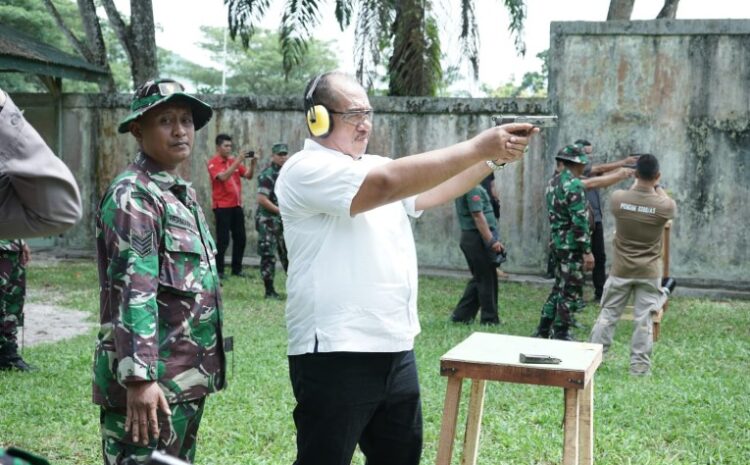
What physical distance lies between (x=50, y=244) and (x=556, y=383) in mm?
14558

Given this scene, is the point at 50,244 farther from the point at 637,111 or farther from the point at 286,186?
the point at 286,186

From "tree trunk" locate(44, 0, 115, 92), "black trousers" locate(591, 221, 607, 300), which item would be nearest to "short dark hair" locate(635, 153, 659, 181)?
"black trousers" locate(591, 221, 607, 300)

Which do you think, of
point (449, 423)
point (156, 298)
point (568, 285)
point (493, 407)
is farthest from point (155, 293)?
point (568, 285)

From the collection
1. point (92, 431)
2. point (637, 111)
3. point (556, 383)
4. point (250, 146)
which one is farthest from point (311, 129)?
point (250, 146)

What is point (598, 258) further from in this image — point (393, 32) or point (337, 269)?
point (337, 269)

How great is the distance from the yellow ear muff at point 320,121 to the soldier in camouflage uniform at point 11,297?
4.50m

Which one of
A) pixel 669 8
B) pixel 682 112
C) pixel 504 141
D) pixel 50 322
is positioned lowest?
pixel 50 322

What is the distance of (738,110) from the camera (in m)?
13.1

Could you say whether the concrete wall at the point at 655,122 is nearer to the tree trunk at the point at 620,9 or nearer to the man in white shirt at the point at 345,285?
the tree trunk at the point at 620,9

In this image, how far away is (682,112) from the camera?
13.2 meters

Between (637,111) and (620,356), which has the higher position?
(637,111)

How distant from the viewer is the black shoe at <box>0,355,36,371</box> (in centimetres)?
746

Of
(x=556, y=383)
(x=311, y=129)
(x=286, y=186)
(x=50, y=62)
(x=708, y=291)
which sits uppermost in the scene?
(x=50, y=62)

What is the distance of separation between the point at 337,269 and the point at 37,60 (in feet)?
40.1
